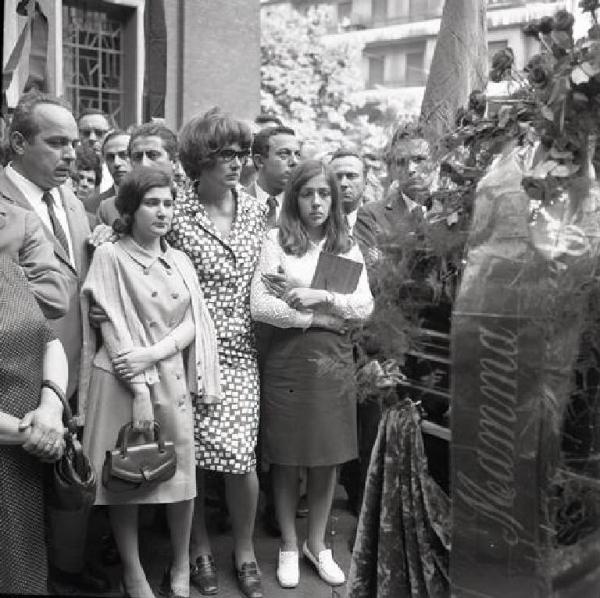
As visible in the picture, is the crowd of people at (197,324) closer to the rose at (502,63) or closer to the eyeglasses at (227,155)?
the eyeglasses at (227,155)

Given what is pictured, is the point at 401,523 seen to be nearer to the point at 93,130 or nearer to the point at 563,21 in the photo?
the point at 563,21

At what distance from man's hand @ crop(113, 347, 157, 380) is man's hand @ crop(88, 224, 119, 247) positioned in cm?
52

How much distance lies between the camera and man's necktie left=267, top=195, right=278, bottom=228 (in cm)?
451

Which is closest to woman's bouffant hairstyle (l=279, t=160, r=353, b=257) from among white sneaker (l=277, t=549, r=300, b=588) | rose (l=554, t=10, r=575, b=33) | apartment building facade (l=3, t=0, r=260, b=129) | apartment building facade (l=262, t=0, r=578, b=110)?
white sneaker (l=277, t=549, r=300, b=588)

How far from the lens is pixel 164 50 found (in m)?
6.80

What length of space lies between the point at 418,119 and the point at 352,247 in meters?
1.38

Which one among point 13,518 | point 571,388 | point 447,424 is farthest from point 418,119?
point 13,518

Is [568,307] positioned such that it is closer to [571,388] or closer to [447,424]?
[571,388]

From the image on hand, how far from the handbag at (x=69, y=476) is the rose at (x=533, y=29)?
1744 mm

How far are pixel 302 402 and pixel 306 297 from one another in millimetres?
490

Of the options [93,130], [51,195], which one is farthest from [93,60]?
[51,195]

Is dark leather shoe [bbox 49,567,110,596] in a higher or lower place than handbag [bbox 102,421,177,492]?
lower

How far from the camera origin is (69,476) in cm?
291

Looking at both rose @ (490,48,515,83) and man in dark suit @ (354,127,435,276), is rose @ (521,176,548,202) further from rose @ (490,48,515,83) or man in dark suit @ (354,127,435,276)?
man in dark suit @ (354,127,435,276)
